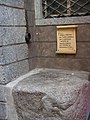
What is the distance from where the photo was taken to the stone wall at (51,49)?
1812 mm

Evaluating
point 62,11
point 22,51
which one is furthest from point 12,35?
point 62,11

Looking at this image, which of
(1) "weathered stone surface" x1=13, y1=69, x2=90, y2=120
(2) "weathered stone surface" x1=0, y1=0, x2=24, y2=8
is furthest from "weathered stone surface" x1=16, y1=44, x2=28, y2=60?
(2) "weathered stone surface" x1=0, y1=0, x2=24, y2=8

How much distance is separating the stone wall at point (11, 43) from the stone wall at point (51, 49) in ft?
0.42

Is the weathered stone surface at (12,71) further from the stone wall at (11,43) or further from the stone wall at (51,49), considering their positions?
the stone wall at (51,49)

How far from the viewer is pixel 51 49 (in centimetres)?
195

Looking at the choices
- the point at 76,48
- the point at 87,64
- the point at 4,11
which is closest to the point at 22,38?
the point at 4,11

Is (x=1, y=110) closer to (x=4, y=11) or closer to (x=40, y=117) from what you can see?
(x=40, y=117)

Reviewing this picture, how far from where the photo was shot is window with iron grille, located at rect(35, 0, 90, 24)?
181 cm

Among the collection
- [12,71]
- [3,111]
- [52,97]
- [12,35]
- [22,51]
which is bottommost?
[3,111]

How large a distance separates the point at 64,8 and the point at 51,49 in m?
0.38

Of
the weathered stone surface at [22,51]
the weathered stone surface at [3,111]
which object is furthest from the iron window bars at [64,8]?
the weathered stone surface at [3,111]

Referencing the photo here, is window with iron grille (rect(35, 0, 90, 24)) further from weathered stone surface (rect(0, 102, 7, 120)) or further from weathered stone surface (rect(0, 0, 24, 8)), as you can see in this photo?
weathered stone surface (rect(0, 102, 7, 120))

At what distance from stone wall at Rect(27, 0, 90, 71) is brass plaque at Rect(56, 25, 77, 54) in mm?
39

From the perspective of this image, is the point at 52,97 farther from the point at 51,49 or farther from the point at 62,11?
the point at 62,11
